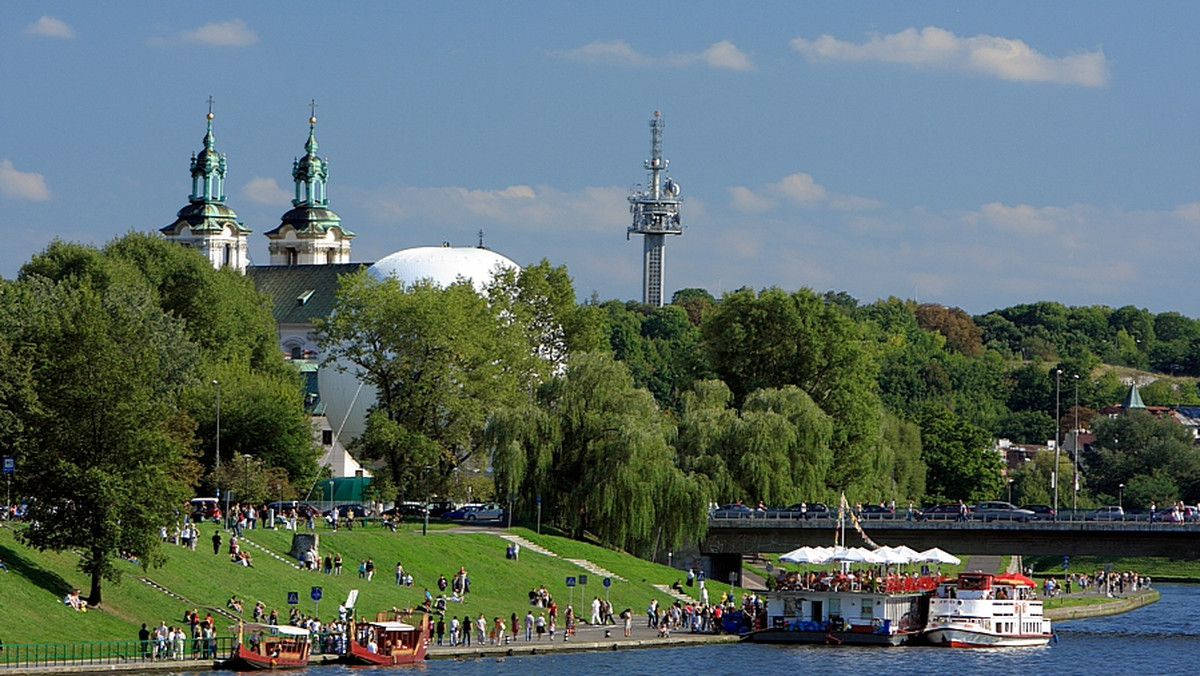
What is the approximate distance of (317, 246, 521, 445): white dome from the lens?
13212cm

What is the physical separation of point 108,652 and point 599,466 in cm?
3572

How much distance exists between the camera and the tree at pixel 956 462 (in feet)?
497

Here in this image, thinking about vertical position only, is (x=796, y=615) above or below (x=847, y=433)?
below

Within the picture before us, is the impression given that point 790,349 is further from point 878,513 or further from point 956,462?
point 956,462

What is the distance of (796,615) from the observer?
80.0 meters

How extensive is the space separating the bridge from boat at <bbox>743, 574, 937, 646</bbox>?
1076 centimetres

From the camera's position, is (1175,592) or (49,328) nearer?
(49,328)

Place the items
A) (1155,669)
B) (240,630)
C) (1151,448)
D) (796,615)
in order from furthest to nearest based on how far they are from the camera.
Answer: (1151,448) < (796,615) < (1155,669) < (240,630)

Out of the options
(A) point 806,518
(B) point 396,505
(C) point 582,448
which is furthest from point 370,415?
(A) point 806,518

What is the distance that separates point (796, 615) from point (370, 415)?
27913 millimetres

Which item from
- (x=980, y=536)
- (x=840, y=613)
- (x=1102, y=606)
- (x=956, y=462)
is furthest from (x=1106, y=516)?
(x=956, y=462)

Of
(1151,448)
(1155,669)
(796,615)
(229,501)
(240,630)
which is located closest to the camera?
(240,630)

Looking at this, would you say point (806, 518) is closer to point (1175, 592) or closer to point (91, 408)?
point (91, 408)

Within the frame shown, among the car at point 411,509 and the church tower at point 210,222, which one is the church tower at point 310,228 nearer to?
the church tower at point 210,222
